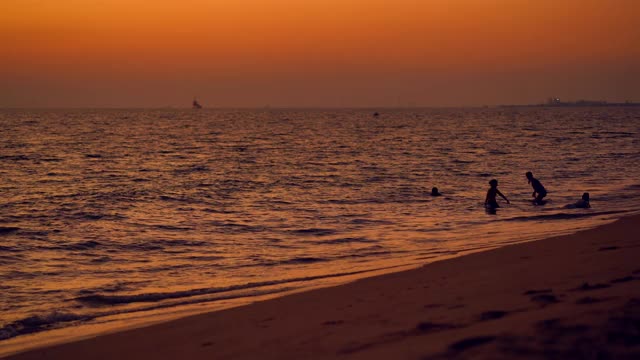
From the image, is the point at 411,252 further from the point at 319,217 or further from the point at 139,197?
the point at 139,197

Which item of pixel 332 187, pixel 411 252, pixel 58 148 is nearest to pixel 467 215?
pixel 411 252

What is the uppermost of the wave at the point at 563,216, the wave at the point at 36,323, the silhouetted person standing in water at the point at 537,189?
the silhouetted person standing in water at the point at 537,189

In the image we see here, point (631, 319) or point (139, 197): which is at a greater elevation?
point (631, 319)

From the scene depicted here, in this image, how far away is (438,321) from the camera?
7.69m

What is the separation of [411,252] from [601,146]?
191 ft

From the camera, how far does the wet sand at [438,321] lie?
6.24 m

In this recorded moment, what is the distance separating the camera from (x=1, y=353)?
350 inches

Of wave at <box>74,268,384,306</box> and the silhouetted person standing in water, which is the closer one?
wave at <box>74,268,384,306</box>

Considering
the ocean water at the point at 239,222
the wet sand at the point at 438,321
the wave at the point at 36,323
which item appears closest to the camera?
the wet sand at the point at 438,321

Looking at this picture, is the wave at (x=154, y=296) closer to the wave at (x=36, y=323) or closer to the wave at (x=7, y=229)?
the wave at (x=36, y=323)

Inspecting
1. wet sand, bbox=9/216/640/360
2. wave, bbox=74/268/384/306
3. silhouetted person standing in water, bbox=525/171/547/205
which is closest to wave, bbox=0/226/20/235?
wave, bbox=74/268/384/306

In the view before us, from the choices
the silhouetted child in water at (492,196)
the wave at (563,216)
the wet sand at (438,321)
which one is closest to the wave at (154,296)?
the wet sand at (438,321)

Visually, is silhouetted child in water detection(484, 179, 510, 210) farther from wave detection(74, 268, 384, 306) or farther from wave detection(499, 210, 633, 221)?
wave detection(74, 268, 384, 306)

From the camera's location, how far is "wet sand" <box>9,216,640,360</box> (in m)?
6.24
